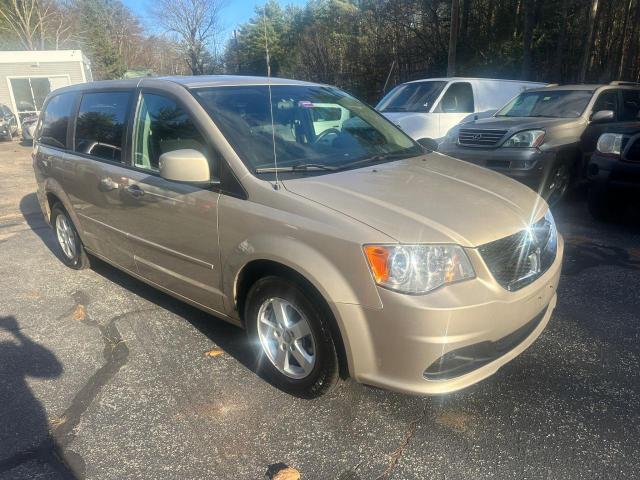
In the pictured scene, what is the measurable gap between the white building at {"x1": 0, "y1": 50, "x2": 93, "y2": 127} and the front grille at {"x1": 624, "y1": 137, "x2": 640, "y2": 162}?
2729 cm

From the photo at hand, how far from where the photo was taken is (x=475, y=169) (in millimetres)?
3482

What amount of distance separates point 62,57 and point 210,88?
27.3 meters

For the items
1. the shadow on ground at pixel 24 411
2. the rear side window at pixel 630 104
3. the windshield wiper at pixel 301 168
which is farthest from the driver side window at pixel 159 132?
the rear side window at pixel 630 104

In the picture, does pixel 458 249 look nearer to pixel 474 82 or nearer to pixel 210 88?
pixel 210 88

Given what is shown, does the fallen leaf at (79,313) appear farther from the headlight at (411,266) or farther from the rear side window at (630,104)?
the rear side window at (630,104)

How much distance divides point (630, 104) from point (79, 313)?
8506 millimetres

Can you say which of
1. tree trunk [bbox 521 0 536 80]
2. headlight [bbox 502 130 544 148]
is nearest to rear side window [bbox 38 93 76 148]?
headlight [bbox 502 130 544 148]

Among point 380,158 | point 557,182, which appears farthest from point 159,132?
point 557,182

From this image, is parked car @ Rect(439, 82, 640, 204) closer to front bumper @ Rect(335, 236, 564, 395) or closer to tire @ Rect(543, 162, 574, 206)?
tire @ Rect(543, 162, 574, 206)

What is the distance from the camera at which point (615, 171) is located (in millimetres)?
5391

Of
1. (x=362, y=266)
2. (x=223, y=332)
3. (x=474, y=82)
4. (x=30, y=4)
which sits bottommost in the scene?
(x=223, y=332)

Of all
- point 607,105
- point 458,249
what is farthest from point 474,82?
point 458,249

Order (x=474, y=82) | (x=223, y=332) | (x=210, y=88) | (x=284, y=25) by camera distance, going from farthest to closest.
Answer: (x=284, y=25) < (x=474, y=82) < (x=223, y=332) < (x=210, y=88)

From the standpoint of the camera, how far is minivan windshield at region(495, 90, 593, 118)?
737cm
